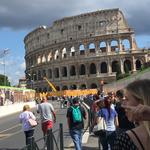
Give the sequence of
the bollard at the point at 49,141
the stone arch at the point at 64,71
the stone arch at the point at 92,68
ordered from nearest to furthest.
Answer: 1. the bollard at the point at 49,141
2. the stone arch at the point at 92,68
3. the stone arch at the point at 64,71

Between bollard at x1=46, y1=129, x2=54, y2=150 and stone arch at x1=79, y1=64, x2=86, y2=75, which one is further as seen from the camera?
stone arch at x1=79, y1=64, x2=86, y2=75

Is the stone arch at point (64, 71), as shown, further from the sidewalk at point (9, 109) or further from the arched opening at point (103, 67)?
the sidewalk at point (9, 109)

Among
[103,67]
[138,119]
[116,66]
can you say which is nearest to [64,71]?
[103,67]

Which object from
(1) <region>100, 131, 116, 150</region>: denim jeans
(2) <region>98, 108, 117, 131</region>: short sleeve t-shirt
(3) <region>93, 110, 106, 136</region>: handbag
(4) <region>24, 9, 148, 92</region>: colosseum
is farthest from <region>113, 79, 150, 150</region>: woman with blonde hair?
(4) <region>24, 9, 148, 92</region>: colosseum

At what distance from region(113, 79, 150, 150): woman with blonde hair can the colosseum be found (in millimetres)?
106796

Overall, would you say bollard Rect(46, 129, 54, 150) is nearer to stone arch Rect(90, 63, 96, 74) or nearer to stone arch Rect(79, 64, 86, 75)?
stone arch Rect(90, 63, 96, 74)

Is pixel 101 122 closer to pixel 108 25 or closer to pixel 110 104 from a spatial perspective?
pixel 110 104

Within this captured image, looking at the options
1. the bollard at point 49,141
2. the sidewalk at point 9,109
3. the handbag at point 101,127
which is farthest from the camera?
the sidewalk at point 9,109

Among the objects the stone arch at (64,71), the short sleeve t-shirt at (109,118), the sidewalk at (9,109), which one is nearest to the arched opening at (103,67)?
the stone arch at (64,71)

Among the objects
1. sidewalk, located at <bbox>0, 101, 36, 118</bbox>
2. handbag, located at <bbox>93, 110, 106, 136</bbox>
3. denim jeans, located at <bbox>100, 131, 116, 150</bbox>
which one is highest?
sidewalk, located at <bbox>0, 101, 36, 118</bbox>

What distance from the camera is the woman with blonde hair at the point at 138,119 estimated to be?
2.67m

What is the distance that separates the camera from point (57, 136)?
10789 millimetres

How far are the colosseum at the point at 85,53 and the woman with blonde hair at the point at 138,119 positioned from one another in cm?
10680

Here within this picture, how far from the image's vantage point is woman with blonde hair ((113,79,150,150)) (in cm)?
267
